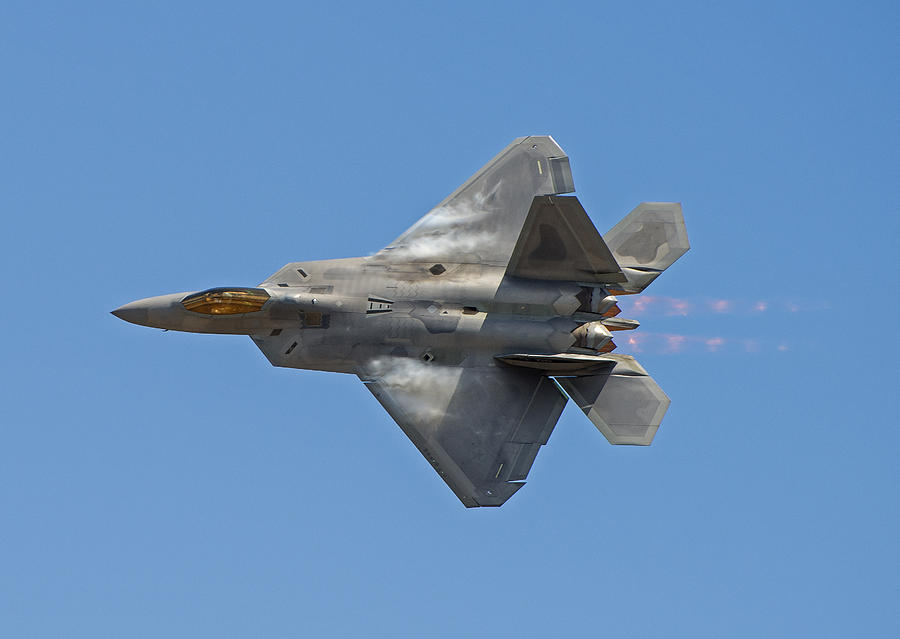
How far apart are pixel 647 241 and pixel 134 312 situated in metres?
11.6

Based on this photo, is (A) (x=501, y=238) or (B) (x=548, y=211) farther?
(A) (x=501, y=238)

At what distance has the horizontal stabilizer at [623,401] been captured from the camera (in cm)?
2983

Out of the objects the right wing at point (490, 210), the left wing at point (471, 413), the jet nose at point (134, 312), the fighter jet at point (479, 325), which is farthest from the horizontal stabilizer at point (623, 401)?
the jet nose at point (134, 312)

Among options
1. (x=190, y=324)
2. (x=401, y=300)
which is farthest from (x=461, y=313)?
(x=190, y=324)

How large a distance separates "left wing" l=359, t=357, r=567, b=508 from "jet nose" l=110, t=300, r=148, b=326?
5.15 meters

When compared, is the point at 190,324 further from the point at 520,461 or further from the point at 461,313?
the point at 520,461

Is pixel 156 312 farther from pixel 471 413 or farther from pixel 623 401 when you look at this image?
pixel 623 401

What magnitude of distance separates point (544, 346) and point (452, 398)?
2.30 m

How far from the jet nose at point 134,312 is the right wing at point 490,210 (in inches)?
208

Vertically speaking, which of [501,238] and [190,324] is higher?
[501,238]

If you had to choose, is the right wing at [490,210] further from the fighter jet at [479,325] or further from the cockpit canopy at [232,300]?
the cockpit canopy at [232,300]

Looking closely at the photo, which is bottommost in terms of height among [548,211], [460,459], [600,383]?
[460,459]

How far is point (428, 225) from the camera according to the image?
31875 mm

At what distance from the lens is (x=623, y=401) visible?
98.5ft
